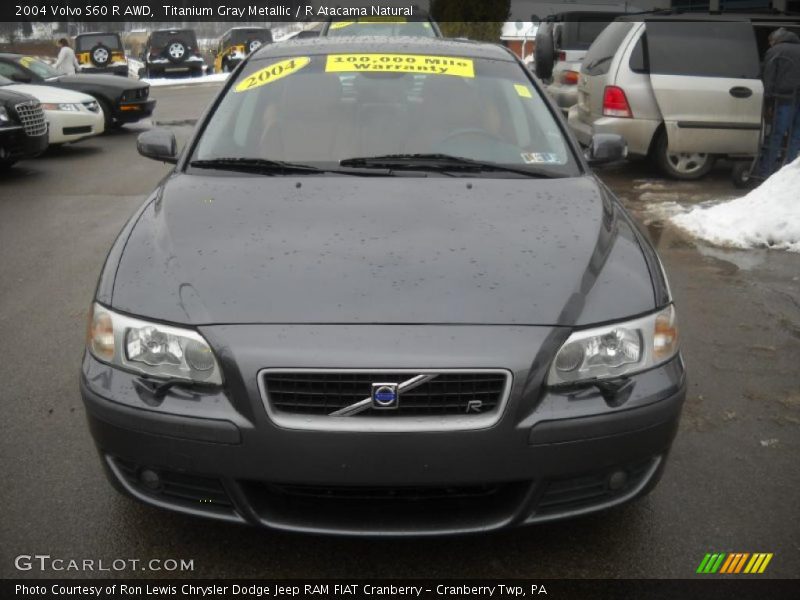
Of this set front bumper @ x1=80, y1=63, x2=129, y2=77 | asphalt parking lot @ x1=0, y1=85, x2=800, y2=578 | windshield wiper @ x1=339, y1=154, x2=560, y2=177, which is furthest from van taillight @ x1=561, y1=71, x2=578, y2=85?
front bumper @ x1=80, y1=63, x2=129, y2=77

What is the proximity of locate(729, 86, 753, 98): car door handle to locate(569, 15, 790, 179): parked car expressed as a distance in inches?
0.4

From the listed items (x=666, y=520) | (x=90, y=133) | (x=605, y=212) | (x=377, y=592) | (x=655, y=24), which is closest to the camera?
(x=377, y=592)

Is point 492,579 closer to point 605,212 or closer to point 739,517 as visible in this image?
point 739,517

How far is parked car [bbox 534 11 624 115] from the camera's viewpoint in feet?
39.2

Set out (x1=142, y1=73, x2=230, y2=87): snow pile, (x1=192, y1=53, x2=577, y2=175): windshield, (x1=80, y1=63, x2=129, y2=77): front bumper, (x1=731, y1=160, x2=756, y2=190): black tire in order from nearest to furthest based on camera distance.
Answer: (x1=192, y1=53, x2=577, y2=175): windshield
(x1=731, y1=160, x2=756, y2=190): black tire
(x1=80, y1=63, x2=129, y2=77): front bumper
(x1=142, y1=73, x2=230, y2=87): snow pile

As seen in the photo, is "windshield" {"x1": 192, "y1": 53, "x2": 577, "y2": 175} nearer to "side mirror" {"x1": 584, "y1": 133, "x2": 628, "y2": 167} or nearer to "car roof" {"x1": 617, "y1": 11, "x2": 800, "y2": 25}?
"side mirror" {"x1": 584, "y1": 133, "x2": 628, "y2": 167}

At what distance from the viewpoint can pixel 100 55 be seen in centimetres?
2756

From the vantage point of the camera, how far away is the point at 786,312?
523 cm

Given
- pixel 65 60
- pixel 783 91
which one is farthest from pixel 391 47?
pixel 65 60

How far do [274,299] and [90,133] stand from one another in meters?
10.8

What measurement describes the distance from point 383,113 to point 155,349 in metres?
1.72

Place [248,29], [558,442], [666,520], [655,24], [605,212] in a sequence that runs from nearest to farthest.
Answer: [558,442]
[666,520]
[605,212]
[655,24]
[248,29]

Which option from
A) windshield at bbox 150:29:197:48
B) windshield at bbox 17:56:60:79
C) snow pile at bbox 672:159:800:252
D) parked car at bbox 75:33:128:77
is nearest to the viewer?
snow pile at bbox 672:159:800:252

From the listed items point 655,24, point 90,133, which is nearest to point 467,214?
point 655,24
